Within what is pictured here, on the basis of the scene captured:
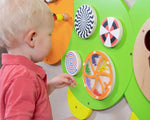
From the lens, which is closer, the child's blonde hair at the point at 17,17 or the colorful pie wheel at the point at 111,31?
the child's blonde hair at the point at 17,17

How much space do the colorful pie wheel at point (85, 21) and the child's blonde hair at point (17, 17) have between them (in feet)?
0.68

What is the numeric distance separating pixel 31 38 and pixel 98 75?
0.28 meters

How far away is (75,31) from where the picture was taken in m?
0.76

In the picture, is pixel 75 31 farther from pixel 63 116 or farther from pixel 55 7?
pixel 63 116

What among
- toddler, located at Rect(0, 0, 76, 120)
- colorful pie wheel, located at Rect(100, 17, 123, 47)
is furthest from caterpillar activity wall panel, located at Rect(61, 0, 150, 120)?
toddler, located at Rect(0, 0, 76, 120)

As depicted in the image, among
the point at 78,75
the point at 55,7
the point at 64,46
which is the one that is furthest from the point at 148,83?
the point at 55,7

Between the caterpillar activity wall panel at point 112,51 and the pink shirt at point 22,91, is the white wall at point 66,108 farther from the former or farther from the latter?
the pink shirt at point 22,91

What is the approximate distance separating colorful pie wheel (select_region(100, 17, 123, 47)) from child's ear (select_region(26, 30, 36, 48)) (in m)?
0.23

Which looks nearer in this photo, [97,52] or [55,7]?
[97,52]

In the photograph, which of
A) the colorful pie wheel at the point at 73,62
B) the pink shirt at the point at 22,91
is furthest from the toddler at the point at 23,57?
the colorful pie wheel at the point at 73,62

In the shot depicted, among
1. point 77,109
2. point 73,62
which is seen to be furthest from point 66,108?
point 73,62

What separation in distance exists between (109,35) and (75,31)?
7.7 inches

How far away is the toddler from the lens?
0.46m

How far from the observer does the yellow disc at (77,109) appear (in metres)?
0.74
